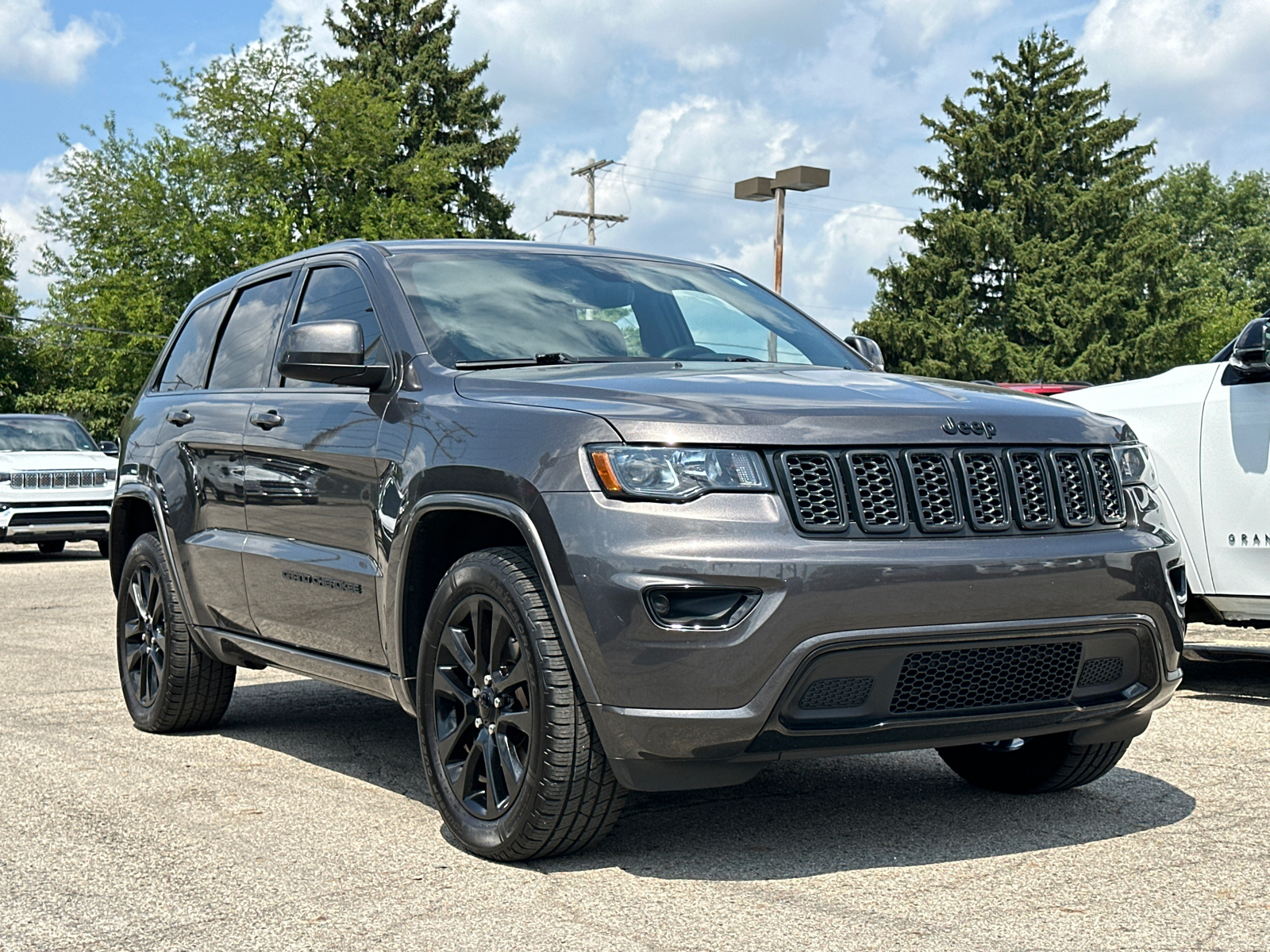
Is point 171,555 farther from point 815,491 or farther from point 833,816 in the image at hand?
point 815,491

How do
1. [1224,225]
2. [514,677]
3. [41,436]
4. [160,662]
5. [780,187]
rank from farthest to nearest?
[1224,225]
[780,187]
[41,436]
[160,662]
[514,677]

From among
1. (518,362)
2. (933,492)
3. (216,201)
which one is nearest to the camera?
(933,492)

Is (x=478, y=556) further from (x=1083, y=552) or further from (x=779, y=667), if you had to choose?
(x=1083, y=552)

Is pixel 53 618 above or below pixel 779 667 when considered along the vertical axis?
below

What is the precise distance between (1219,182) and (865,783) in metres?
79.0

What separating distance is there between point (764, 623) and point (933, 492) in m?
0.60

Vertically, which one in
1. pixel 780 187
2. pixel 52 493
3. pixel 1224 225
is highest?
pixel 1224 225

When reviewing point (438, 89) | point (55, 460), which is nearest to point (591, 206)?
point (438, 89)

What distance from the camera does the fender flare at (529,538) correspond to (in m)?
3.81

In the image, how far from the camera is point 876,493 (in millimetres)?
3824

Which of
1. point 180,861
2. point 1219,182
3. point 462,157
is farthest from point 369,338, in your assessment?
point 1219,182

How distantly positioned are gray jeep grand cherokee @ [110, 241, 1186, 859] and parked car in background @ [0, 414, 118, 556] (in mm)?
13488

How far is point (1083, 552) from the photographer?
4.01 m

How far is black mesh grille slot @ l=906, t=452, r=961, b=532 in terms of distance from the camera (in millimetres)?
3848
